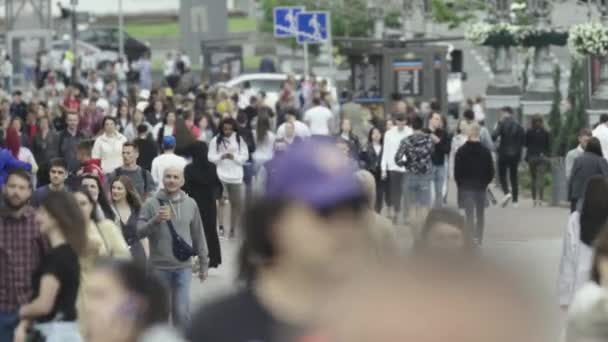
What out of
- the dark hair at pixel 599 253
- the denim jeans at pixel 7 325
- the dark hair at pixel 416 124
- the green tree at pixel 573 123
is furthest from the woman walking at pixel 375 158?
the dark hair at pixel 599 253

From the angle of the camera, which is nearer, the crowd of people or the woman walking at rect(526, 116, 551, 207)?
the crowd of people

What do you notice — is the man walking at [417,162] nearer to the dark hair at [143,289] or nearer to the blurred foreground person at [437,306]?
the dark hair at [143,289]

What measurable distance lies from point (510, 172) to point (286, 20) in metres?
12.1

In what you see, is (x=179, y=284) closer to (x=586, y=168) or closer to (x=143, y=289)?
(x=586, y=168)

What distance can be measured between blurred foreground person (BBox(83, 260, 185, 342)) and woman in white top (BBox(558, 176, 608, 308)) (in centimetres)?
566

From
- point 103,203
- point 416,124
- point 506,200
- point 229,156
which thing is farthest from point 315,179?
point 506,200

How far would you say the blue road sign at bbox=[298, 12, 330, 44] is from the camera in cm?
3688

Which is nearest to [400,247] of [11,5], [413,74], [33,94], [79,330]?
[79,330]

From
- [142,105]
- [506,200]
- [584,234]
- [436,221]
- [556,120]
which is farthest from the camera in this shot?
[142,105]

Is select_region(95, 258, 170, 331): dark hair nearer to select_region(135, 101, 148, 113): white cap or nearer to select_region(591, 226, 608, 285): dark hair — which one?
select_region(591, 226, 608, 285): dark hair

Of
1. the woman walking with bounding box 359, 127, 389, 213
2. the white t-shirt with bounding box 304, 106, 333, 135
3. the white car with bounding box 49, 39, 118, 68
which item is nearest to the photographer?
the woman walking with bounding box 359, 127, 389, 213

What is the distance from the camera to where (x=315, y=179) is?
3293mm

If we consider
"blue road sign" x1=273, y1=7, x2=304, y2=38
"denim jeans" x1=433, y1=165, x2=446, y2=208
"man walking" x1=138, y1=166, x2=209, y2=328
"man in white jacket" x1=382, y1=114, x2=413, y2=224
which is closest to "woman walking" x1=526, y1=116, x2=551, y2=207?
"denim jeans" x1=433, y1=165, x2=446, y2=208

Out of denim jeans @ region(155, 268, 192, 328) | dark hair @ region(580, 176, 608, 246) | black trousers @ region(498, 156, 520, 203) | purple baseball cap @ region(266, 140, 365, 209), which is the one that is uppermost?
purple baseball cap @ region(266, 140, 365, 209)
